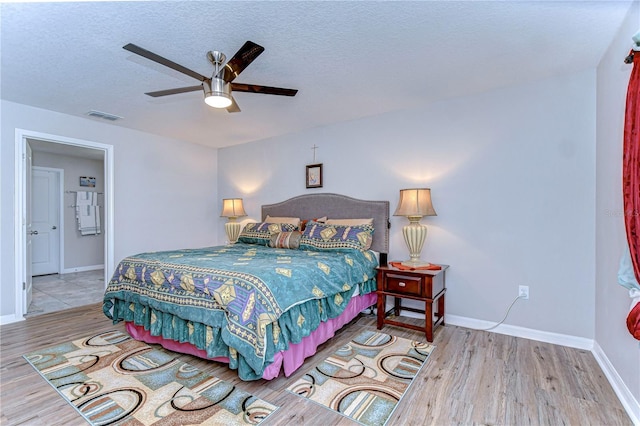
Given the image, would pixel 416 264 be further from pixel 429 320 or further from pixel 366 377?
pixel 366 377

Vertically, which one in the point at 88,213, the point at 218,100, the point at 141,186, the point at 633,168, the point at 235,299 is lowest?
the point at 235,299

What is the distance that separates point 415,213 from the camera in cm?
304

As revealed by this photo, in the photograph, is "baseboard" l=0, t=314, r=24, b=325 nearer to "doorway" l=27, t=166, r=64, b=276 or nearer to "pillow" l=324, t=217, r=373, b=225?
"doorway" l=27, t=166, r=64, b=276

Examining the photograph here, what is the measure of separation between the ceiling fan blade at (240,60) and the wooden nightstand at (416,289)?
7.06 ft

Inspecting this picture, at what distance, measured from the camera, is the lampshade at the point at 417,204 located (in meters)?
3.05

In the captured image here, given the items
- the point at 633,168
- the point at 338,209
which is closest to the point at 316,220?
the point at 338,209

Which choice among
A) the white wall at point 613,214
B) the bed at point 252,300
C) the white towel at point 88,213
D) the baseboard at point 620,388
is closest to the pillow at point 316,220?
the bed at point 252,300

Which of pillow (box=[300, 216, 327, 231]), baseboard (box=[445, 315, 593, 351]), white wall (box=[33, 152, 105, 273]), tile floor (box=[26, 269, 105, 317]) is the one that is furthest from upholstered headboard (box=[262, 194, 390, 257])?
white wall (box=[33, 152, 105, 273])

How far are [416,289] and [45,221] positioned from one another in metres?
6.99

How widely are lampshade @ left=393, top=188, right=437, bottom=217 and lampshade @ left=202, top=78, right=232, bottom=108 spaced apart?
75.5 inches

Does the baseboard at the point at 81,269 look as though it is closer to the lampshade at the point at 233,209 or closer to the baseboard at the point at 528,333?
the lampshade at the point at 233,209

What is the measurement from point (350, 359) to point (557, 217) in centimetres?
218

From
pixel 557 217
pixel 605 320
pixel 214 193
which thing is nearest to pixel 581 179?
pixel 557 217

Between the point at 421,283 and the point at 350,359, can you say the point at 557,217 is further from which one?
the point at 350,359
